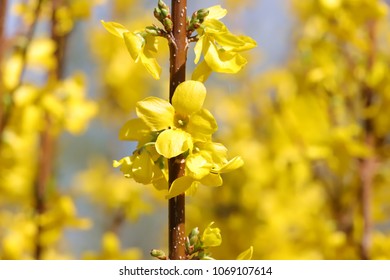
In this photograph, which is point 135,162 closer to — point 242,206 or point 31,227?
point 31,227

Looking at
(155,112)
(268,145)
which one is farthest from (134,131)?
(268,145)

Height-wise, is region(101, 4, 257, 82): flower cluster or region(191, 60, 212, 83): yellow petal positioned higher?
region(101, 4, 257, 82): flower cluster

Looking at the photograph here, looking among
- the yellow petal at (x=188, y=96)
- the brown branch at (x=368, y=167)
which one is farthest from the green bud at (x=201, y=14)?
the brown branch at (x=368, y=167)

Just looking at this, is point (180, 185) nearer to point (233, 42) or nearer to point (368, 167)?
point (233, 42)

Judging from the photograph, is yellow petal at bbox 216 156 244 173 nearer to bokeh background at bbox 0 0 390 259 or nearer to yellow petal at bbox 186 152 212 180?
yellow petal at bbox 186 152 212 180

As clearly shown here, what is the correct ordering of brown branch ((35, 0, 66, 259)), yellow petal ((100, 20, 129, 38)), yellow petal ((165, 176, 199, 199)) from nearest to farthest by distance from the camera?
yellow petal ((165, 176, 199, 199))
yellow petal ((100, 20, 129, 38))
brown branch ((35, 0, 66, 259))

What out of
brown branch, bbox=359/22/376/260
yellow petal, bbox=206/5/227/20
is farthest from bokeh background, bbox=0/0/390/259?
yellow petal, bbox=206/5/227/20

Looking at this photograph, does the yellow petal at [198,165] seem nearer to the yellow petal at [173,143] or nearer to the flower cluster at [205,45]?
the yellow petal at [173,143]

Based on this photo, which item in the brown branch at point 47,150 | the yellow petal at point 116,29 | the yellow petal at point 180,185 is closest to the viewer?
the yellow petal at point 180,185
